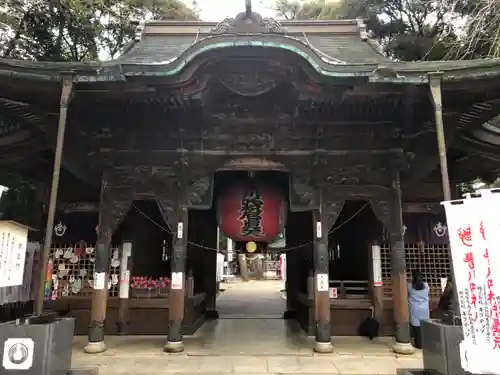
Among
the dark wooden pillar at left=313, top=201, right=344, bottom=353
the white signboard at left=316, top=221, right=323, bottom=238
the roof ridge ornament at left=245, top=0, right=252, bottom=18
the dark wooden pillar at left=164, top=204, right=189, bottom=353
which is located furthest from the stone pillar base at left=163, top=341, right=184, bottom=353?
the roof ridge ornament at left=245, top=0, right=252, bottom=18

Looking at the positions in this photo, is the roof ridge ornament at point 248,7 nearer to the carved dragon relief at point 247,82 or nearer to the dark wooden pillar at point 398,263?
the carved dragon relief at point 247,82

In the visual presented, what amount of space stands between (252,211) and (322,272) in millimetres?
1858

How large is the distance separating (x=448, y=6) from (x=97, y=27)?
1405cm

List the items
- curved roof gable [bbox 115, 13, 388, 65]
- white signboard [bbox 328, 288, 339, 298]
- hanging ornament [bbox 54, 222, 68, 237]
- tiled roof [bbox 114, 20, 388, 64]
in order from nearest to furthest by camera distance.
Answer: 1. curved roof gable [bbox 115, 13, 388, 65]
2. tiled roof [bbox 114, 20, 388, 64]
3. white signboard [bbox 328, 288, 339, 298]
4. hanging ornament [bbox 54, 222, 68, 237]

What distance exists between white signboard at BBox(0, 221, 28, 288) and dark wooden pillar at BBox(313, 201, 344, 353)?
509cm

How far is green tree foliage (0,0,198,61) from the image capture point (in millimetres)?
13141

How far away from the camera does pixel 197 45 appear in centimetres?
627

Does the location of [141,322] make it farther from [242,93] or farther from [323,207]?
[242,93]

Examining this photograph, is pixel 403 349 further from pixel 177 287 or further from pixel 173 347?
pixel 177 287

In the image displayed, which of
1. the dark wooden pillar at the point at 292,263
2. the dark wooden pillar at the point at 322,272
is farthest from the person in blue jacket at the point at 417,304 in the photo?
the dark wooden pillar at the point at 292,263

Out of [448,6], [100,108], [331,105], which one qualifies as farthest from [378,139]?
[448,6]

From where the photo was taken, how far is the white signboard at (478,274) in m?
3.87

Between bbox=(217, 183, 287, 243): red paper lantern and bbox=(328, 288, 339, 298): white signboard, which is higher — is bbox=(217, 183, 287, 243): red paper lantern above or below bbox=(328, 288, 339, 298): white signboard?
above

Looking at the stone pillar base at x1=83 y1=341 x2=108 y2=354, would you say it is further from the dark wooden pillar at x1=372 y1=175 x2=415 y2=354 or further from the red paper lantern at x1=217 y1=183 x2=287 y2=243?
the dark wooden pillar at x1=372 y1=175 x2=415 y2=354
